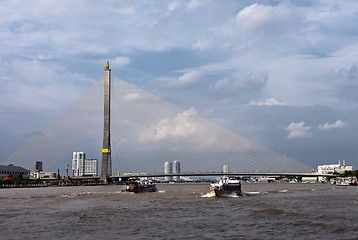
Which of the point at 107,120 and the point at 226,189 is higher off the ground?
the point at 107,120

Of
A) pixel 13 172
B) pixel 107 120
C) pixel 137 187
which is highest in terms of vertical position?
pixel 107 120

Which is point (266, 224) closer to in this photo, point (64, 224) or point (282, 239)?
point (282, 239)

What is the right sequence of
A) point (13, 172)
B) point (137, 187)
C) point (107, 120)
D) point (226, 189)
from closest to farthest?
1. point (226, 189)
2. point (137, 187)
3. point (107, 120)
4. point (13, 172)

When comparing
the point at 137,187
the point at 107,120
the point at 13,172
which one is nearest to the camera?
the point at 137,187

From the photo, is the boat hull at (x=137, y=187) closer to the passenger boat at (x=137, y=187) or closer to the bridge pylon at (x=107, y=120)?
the passenger boat at (x=137, y=187)

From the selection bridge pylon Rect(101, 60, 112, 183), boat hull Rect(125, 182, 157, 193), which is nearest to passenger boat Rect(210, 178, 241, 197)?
boat hull Rect(125, 182, 157, 193)

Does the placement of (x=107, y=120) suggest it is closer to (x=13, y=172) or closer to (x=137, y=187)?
(x=137, y=187)

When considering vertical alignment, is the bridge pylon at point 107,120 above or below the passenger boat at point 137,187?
above

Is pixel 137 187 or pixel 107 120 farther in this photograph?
pixel 107 120

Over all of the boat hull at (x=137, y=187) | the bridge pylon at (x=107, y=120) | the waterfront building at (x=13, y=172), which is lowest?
the boat hull at (x=137, y=187)

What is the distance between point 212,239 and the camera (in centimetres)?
1792

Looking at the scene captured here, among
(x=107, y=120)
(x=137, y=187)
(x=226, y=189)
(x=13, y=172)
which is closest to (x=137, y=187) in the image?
(x=137, y=187)

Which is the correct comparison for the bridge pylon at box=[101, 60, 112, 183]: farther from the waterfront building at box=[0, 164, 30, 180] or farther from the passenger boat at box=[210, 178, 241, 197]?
the passenger boat at box=[210, 178, 241, 197]

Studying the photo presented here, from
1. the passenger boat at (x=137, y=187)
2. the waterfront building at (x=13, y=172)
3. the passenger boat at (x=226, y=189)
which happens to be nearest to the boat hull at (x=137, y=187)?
the passenger boat at (x=137, y=187)
